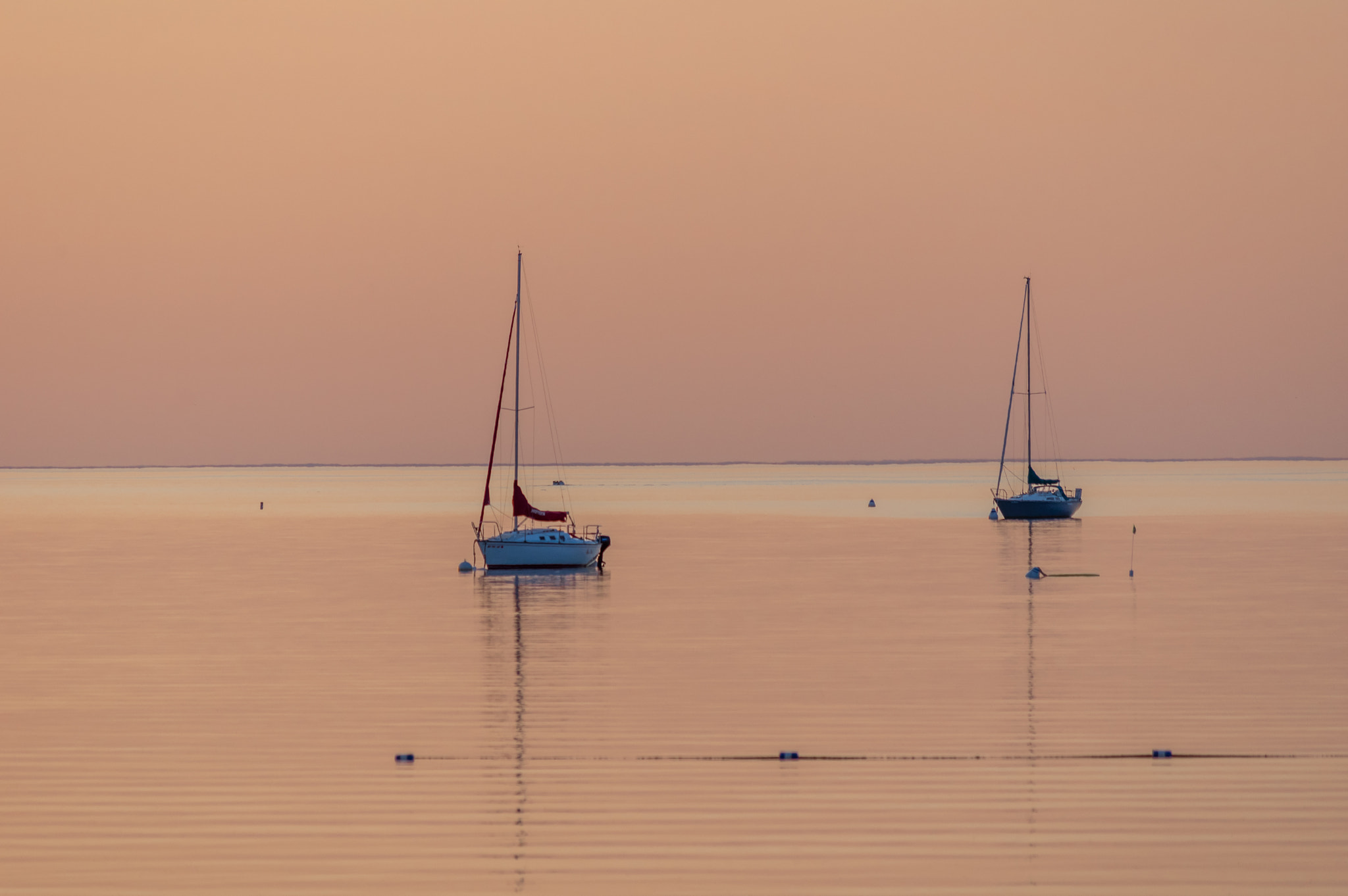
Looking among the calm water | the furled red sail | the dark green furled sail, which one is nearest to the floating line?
the calm water

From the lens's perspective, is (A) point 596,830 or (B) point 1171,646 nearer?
(A) point 596,830

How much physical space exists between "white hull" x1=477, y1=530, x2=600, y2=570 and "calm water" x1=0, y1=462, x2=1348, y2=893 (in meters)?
3.94

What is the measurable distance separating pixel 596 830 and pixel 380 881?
10.3ft

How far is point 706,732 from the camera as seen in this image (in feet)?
87.1

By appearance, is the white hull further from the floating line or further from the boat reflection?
the floating line

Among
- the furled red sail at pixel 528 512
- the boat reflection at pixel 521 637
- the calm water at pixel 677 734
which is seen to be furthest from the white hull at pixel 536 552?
the calm water at pixel 677 734

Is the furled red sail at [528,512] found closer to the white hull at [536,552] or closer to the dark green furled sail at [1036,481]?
the white hull at [536,552]

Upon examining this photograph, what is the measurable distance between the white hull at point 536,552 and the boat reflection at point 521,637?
18.9 inches

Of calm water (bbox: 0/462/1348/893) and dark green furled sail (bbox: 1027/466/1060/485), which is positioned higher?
dark green furled sail (bbox: 1027/466/1060/485)

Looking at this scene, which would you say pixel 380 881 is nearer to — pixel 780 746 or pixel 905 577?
pixel 780 746

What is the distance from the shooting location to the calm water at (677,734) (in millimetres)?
17797

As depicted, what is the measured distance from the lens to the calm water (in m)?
17.8

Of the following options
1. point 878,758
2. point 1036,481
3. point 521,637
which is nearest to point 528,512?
point 521,637

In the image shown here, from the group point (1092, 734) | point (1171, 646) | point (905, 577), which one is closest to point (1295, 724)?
point (1092, 734)
